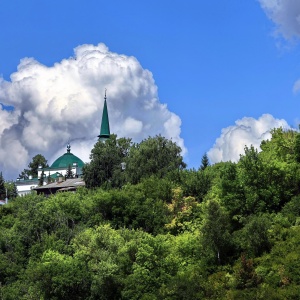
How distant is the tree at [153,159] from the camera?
63281 mm

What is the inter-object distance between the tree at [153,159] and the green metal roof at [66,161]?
49.2 metres

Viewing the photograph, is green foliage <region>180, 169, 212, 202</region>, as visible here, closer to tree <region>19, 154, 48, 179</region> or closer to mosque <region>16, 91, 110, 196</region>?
mosque <region>16, 91, 110, 196</region>

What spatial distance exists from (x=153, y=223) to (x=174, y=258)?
11.9 meters

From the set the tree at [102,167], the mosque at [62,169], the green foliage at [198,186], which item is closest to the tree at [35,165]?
the mosque at [62,169]

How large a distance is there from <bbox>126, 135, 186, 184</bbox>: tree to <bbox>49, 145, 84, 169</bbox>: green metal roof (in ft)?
161

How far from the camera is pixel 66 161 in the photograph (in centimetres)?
11544

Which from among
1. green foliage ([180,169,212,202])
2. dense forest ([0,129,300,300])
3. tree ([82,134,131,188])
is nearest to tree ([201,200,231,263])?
dense forest ([0,129,300,300])

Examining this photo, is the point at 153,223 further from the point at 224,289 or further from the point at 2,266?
the point at 224,289

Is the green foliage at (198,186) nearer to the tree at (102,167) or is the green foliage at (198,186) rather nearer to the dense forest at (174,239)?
the dense forest at (174,239)

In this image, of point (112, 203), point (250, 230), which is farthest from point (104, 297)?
point (112, 203)

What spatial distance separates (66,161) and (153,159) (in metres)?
54.3

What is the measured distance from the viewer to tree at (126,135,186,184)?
63.3 meters

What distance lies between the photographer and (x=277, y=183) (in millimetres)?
41031

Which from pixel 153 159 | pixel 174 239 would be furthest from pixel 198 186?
pixel 153 159
